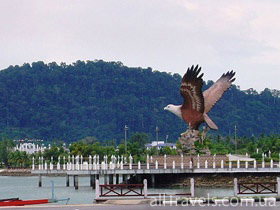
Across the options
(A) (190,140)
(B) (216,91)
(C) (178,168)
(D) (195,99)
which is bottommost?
(C) (178,168)

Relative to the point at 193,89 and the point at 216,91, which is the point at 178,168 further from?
the point at 216,91

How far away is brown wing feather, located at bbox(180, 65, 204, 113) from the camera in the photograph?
68.2m

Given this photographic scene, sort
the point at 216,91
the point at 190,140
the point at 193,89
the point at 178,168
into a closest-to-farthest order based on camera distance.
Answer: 1. the point at 178,168
2. the point at 193,89
3. the point at 190,140
4. the point at 216,91

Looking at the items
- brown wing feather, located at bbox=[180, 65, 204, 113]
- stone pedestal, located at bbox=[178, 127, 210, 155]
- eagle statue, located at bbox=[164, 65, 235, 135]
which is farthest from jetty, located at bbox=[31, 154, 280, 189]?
brown wing feather, located at bbox=[180, 65, 204, 113]

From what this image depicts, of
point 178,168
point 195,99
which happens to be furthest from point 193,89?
point 178,168

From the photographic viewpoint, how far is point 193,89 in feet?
226

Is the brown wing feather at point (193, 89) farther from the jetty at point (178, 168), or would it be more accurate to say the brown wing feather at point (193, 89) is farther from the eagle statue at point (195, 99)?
the jetty at point (178, 168)

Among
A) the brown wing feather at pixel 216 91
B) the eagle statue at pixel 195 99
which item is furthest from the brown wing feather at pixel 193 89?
the brown wing feather at pixel 216 91

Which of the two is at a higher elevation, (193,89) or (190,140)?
(193,89)

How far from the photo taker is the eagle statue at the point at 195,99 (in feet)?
224

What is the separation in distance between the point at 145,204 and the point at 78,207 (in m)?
3.17

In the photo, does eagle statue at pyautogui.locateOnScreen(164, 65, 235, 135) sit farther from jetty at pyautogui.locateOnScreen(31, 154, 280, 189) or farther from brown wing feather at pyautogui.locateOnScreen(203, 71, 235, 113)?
jetty at pyautogui.locateOnScreen(31, 154, 280, 189)

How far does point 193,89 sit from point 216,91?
6.11 metres

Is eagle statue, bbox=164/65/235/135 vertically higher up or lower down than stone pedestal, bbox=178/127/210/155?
higher up
